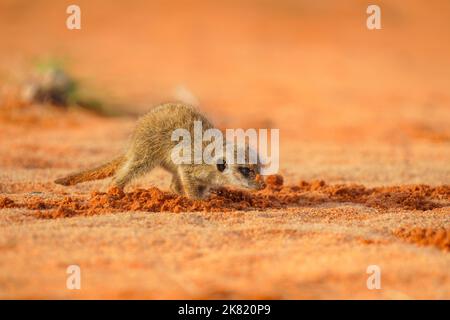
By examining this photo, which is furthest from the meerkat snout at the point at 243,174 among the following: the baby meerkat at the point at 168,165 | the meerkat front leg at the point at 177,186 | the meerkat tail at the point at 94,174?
the meerkat tail at the point at 94,174

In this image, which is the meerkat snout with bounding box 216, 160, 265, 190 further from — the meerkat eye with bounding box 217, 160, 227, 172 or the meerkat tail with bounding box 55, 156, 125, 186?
the meerkat tail with bounding box 55, 156, 125, 186

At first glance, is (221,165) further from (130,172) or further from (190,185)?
(130,172)

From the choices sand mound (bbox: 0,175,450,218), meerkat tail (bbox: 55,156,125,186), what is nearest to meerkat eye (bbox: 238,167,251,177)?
sand mound (bbox: 0,175,450,218)

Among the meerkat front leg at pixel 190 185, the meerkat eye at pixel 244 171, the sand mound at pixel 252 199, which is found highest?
the meerkat eye at pixel 244 171

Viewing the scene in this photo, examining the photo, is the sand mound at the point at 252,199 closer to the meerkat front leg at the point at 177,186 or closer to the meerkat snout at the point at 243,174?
the meerkat snout at the point at 243,174

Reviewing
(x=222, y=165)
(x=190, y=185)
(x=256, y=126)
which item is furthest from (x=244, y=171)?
(x=256, y=126)

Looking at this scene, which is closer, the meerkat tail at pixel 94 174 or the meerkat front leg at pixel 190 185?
the meerkat front leg at pixel 190 185
